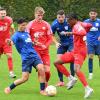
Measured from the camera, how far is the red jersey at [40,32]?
1198 centimetres

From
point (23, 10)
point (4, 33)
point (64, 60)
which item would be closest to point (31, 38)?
point (64, 60)

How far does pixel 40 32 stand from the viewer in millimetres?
12039

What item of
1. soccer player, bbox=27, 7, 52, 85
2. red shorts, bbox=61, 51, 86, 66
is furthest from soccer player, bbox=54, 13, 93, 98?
soccer player, bbox=27, 7, 52, 85

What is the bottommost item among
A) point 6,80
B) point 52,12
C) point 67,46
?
point 52,12

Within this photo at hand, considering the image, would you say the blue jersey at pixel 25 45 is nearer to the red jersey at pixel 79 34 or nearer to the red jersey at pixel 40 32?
the red jersey at pixel 40 32

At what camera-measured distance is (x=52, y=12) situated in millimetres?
40969

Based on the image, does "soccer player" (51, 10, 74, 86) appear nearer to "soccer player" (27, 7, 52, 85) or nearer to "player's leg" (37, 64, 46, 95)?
"soccer player" (27, 7, 52, 85)

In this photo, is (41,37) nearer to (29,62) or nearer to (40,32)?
(40,32)

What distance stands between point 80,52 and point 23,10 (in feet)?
98.0

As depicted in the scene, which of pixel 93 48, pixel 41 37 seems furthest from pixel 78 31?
pixel 93 48

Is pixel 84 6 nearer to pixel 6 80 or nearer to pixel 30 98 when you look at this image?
pixel 6 80

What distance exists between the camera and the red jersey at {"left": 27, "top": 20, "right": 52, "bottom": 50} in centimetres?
1198

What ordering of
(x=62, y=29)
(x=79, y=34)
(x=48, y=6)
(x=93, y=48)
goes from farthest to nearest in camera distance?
1. (x=48, y=6)
2. (x=93, y=48)
3. (x=62, y=29)
4. (x=79, y=34)

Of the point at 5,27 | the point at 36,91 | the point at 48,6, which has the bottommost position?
the point at 48,6
